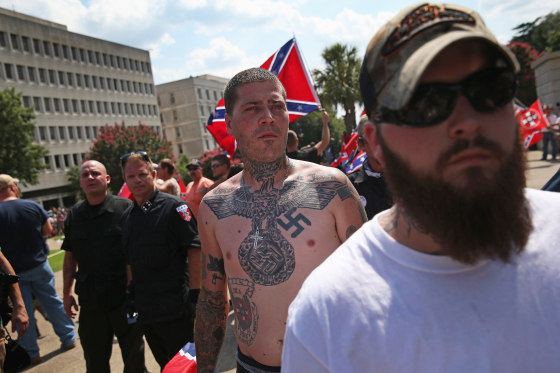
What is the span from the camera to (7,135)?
32812 mm

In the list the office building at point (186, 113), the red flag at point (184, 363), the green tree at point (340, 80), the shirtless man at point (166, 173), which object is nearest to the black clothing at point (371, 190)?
the red flag at point (184, 363)

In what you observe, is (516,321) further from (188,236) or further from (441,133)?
(188,236)

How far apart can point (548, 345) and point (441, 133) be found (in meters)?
0.54

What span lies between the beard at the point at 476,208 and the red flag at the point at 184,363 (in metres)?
1.89

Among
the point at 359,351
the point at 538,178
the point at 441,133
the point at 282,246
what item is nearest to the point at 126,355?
the point at 282,246

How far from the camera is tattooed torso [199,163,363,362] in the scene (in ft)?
6.88

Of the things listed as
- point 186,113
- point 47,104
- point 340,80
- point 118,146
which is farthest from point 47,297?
point 186,113

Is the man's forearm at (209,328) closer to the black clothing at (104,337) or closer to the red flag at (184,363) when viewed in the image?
the red flag at (184,363)

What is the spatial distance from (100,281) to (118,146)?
43.0 metres

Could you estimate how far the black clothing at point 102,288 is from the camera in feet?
13.8

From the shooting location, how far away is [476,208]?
101 centimetres

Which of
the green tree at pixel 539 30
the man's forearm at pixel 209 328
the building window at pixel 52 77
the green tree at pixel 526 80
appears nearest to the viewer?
the man's forearm at pixel 209 328

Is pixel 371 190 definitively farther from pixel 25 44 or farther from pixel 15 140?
pixel 25 44

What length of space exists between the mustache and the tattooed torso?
44.8 inches
